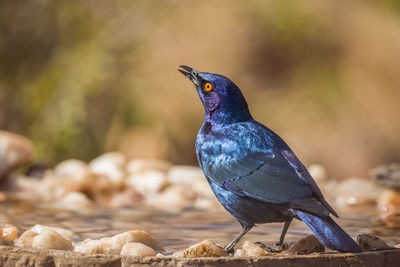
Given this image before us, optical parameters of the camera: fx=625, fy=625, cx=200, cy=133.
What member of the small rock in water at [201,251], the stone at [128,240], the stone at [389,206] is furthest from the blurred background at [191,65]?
the small rock in water at [201,251]

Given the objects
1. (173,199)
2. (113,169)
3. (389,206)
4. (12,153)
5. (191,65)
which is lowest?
(389,206)

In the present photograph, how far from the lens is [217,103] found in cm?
274

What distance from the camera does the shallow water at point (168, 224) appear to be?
298cm

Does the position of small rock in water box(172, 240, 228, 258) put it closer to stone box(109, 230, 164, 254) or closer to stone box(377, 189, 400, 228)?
stone box(109, 230, 164, 254)

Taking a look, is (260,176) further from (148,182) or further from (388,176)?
(148,182)

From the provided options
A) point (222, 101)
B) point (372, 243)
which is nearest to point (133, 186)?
point (222, 101)

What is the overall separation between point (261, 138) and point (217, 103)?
1.10 ft

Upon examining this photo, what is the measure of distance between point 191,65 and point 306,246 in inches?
233

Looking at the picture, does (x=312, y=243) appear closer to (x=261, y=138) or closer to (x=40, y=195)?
(x=261, y=138)

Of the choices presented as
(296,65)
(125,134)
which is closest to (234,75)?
(296,65)

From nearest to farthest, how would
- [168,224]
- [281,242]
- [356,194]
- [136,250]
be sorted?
[136,250], [281,242], [168,224], [356,194]

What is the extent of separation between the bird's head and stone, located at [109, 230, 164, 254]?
59cm

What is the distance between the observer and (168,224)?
339 centimetres

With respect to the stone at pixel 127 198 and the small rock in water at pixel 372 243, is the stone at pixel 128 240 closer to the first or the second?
the small rock in water at pixel 372 243
